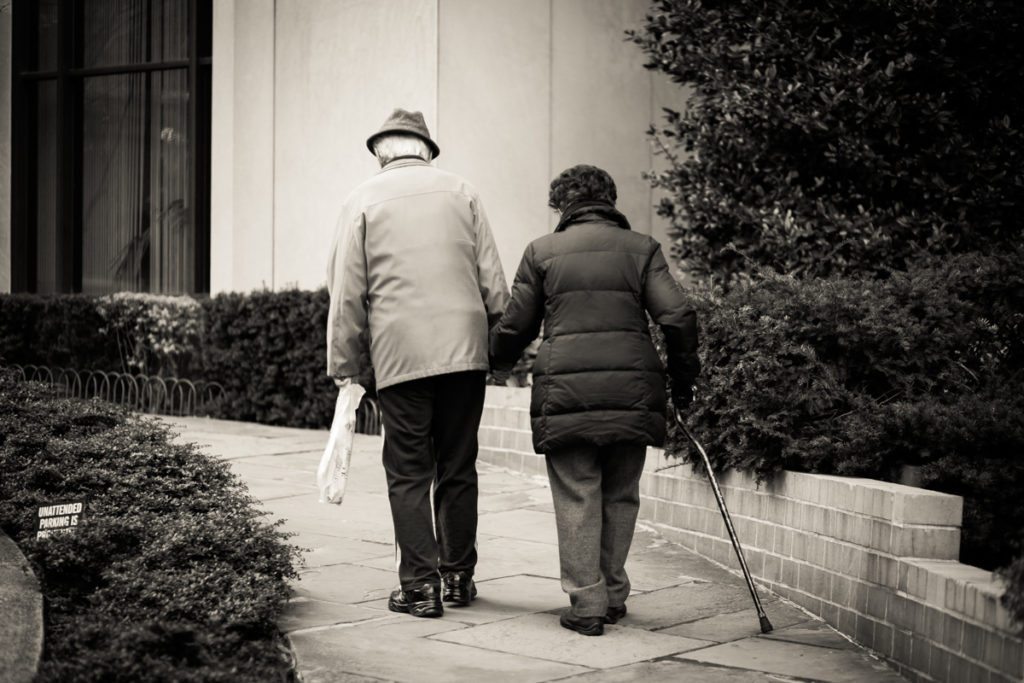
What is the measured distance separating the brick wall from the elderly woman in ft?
2.95

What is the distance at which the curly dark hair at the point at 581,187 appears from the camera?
5637 millimetres

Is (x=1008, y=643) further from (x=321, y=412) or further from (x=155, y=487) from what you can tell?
(x=321, y=412)

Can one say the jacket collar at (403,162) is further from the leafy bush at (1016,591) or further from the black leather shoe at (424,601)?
the leafy bush at (1016,591)

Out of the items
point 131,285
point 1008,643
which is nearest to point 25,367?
point 131,285

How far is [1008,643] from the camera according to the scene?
435 centimetres

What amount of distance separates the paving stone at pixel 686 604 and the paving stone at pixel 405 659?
32.3 inches

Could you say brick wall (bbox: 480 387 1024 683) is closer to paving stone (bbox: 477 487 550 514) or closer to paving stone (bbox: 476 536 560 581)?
paving stone (bbox: 476 536 560 581)

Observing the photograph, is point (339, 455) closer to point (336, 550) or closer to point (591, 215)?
point (336, 550)

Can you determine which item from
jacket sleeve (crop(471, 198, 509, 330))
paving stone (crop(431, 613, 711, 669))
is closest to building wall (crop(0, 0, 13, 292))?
jacket sleeve (crop(471, 198, 509, 330))

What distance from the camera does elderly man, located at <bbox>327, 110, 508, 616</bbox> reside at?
18.6 ft

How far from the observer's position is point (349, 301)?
5734 mm

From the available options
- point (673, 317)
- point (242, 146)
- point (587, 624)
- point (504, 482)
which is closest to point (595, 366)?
point (673, 317)

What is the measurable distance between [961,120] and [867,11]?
1.01m

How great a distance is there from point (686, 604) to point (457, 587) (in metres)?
1.03
